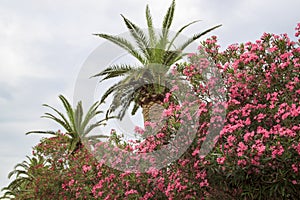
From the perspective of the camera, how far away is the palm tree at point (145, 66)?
14.9 m

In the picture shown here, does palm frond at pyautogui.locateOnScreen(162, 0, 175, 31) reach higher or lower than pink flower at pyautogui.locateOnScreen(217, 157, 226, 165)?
higher

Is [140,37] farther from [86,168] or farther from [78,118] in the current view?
[78,118]

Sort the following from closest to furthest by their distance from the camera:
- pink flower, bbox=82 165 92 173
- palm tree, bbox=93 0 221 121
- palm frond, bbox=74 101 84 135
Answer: pink flower, bbox=82 165 92 173, palm tree, bbox=93 0 221 121, palm frond, bbox=74 101 84 135

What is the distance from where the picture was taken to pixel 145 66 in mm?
15102

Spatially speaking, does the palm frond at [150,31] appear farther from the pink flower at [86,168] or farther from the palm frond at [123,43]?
the pink flower at [86,168]

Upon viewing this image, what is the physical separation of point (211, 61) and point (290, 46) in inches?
60.2

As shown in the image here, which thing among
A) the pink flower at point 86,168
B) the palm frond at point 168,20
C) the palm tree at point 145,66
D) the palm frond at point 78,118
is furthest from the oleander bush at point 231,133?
the palm frond at point 78,118

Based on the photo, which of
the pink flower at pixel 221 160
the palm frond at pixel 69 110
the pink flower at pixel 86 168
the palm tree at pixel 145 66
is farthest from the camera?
the palm frond at pixel 69 110

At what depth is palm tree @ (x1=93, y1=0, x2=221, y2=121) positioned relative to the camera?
14.9m

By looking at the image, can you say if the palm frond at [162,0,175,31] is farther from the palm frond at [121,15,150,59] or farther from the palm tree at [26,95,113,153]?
the palm tree at [26,95,113,153]

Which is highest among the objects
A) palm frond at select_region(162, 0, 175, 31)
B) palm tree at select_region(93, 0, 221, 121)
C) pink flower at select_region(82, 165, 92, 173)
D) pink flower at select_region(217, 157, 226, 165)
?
palm frond at select_region(162, 0, 175, 31)

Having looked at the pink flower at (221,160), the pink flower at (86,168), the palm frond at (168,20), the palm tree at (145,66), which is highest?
the palm frond at (168,20)

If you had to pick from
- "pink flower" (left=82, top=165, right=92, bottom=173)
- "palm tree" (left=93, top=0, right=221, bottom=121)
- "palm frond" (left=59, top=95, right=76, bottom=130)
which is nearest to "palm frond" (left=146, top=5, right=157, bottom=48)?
"palm tree" (left=93, top=0, right=221, bottom=121)

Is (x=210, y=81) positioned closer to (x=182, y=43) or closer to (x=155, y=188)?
(x=155, y=188)
